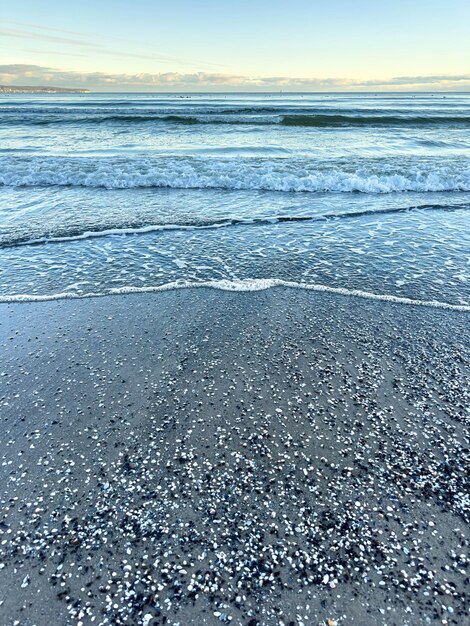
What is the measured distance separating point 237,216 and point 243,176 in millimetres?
4792

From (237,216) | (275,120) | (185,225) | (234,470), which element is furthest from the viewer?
(275,120)

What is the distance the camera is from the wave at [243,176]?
50.5 ft

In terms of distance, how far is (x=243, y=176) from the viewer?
16078mm

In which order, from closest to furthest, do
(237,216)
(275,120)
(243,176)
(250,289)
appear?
1. (250,289)
2. (237,216)
3. (243,176)
4. (275,120)

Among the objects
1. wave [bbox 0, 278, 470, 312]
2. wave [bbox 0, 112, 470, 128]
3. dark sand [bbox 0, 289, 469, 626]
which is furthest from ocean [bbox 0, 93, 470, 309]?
wave [bbox 0, 112, 470, 128]

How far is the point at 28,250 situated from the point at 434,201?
1359 centimetres

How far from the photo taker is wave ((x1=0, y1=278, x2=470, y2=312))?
23.7 ft

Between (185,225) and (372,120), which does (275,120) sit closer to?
(372,120)

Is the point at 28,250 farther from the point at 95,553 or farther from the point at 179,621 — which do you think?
the point at 179,621

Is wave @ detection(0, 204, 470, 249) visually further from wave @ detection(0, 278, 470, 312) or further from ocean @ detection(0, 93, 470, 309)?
wave @ detection(0, 278, 470, 312)

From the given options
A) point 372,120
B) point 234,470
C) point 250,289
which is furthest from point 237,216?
point 372,120

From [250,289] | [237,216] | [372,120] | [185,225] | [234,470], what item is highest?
[372,120]

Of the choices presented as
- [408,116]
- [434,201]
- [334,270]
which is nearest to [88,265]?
[334,270]

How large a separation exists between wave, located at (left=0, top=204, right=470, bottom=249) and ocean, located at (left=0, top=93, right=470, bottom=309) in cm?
6
